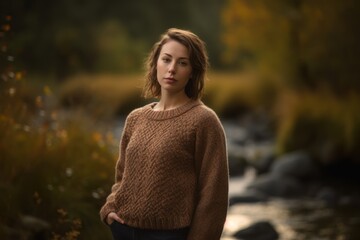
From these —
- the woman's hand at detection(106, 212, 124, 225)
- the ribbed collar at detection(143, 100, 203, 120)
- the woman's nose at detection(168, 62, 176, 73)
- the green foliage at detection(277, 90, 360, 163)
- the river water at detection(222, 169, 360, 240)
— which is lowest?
the woman's hand at detection(106, 212, 124, 225)

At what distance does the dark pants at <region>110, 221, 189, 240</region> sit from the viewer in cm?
305

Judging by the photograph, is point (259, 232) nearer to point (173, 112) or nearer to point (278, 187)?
point (278, 187)

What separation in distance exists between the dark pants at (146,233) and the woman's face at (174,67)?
695mm

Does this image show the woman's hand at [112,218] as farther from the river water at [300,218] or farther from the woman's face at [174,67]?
the river water at [300,218]

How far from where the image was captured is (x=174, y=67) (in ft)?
10.3

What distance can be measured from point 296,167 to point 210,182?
840 centimetres

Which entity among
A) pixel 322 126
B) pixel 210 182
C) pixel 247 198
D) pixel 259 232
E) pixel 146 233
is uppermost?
pixel 322 126

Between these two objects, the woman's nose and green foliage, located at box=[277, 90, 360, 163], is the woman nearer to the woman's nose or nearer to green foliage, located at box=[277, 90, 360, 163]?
the woman's nose

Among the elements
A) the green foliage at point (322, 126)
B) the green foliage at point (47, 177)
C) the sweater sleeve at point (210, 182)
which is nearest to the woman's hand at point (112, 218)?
the sweater sleeve at point (210, 182)

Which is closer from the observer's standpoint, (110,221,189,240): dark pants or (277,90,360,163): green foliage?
(110,221,189,240): dark pants

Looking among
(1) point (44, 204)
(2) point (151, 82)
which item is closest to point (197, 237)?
(2) point (151, 82)

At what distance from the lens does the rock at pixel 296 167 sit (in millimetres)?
11125

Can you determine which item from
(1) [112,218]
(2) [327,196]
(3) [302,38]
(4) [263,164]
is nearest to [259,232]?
(2) [327,196]

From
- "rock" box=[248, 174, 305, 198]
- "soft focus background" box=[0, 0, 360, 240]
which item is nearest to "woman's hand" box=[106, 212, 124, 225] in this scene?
"soft focus background" box=[0, 0, 360, 240]
